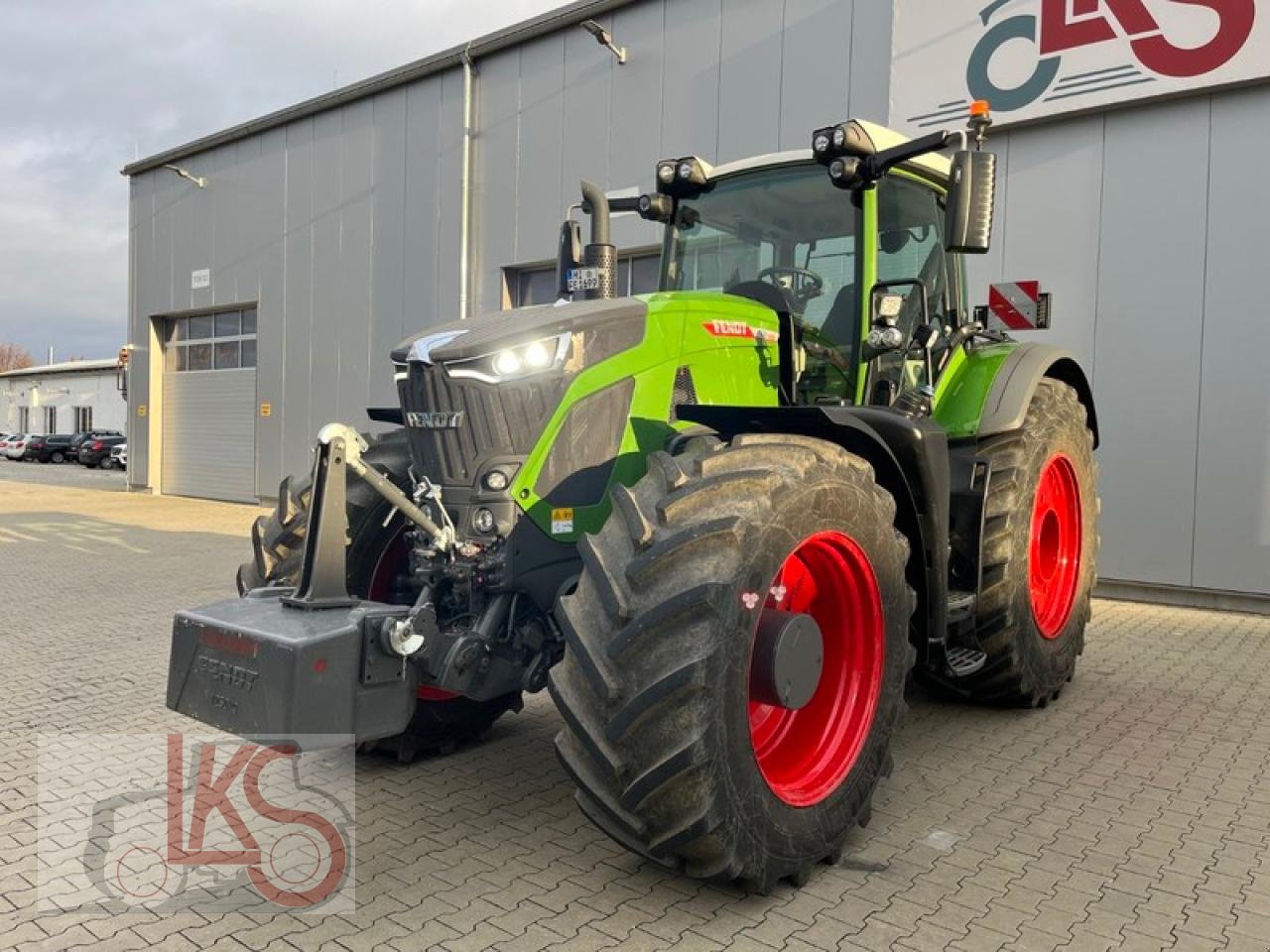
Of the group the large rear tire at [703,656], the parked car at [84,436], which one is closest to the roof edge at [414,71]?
the large rear tire at [703,656]

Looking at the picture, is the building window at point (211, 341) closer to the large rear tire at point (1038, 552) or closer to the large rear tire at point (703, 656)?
the large rear tire at point (1038, 552)

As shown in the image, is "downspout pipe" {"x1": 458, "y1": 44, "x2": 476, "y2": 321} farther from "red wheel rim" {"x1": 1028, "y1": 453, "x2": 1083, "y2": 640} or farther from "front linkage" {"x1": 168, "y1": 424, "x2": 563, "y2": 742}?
"front linkage" {"x1": 168, "y1": 424, "x2": 563, "y2": 742}

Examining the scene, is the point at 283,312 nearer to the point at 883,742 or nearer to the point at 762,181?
the point at 762,181

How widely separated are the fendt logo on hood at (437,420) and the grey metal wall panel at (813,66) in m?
7.68

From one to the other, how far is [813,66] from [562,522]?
8.35m

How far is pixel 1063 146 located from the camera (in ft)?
28.8

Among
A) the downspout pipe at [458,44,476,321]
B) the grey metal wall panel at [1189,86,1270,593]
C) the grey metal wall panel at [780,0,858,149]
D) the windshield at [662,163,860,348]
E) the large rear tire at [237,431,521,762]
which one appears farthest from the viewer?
the downspout pipe at [458,44,476,321]

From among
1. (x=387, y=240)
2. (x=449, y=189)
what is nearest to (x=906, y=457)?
(x=449, y=189)

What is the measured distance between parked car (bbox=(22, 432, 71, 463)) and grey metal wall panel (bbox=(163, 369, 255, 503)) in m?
23.4

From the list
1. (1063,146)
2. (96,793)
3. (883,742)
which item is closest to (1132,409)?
(1063,146)

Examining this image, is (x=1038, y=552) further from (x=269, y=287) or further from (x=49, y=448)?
(x=49, y=448)

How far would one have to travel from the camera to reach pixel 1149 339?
8.38 metres

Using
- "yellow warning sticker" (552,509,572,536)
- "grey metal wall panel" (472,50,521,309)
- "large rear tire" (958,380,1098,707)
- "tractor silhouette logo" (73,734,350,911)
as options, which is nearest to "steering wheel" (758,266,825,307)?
"large rear tire" (958,380,1098,707)

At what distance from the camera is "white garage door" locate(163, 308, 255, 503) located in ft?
60.4
